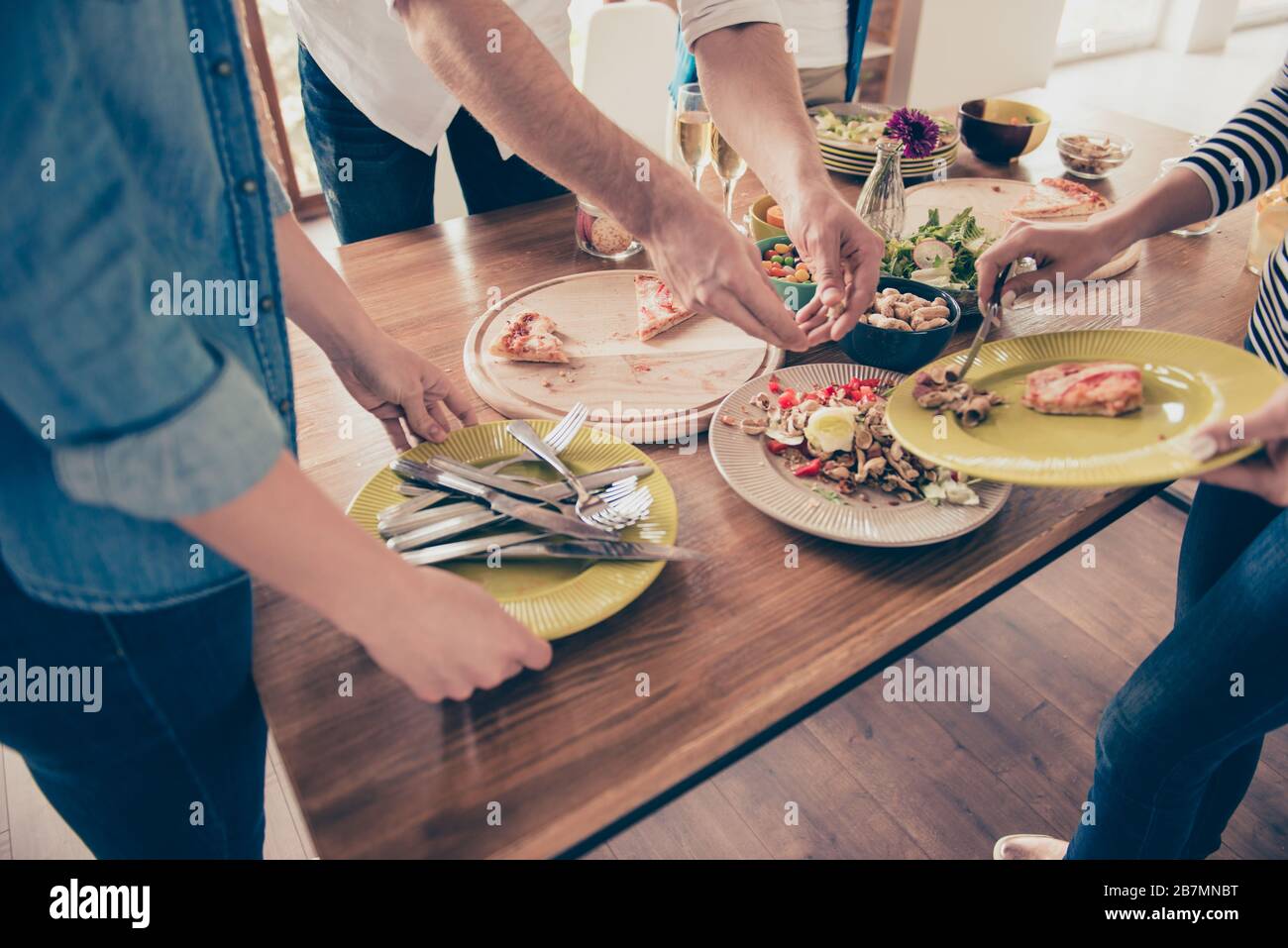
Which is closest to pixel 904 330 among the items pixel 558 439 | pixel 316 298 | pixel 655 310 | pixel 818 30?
pixel 655 310

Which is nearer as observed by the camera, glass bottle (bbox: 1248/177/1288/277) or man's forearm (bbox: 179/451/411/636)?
man's forearm (bbox: 179/451/411/636)

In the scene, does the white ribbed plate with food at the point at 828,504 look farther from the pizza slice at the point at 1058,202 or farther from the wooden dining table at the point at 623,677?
the pizza slice at the point at 1058,202

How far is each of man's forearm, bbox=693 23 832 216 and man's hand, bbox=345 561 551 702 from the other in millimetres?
939

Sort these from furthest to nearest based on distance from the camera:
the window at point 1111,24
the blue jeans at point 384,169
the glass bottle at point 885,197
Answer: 1. the window at point 1111,24
2. the blue jeans at point 384,169
3. the glass bottle at point 885,197

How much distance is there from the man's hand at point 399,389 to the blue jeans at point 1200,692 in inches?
39.5

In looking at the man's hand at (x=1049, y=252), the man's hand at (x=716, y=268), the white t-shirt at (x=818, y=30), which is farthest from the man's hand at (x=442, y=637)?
the white t-shirt at (x=818, y=30)

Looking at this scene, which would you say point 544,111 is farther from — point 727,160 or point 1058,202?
point 1058,202

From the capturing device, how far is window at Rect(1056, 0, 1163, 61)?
6836mm

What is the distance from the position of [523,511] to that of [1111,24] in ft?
26.8

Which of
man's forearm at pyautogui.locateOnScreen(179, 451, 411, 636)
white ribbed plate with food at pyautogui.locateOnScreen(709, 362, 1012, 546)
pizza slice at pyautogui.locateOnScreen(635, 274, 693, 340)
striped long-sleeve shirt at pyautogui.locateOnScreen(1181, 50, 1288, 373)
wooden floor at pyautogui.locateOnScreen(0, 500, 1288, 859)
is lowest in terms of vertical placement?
wooden floor at pyautogui.locateOnScreen(0, 500, 1288, 859)

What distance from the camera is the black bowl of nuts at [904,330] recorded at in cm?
119

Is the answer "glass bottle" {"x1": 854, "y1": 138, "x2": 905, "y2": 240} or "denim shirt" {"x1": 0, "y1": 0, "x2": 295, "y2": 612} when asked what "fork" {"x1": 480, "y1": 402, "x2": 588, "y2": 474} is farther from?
"glass bottle" {"x1": 854, "y1": 138, "x2": 905, "y2": 240}

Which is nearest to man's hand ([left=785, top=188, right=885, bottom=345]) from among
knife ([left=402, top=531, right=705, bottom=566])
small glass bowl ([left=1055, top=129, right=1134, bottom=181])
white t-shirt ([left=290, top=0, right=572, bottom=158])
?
knife ([left=402, top=531, right=705, bottom=566])

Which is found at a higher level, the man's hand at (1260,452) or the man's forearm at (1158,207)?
the man's forearm at (1158,207)
